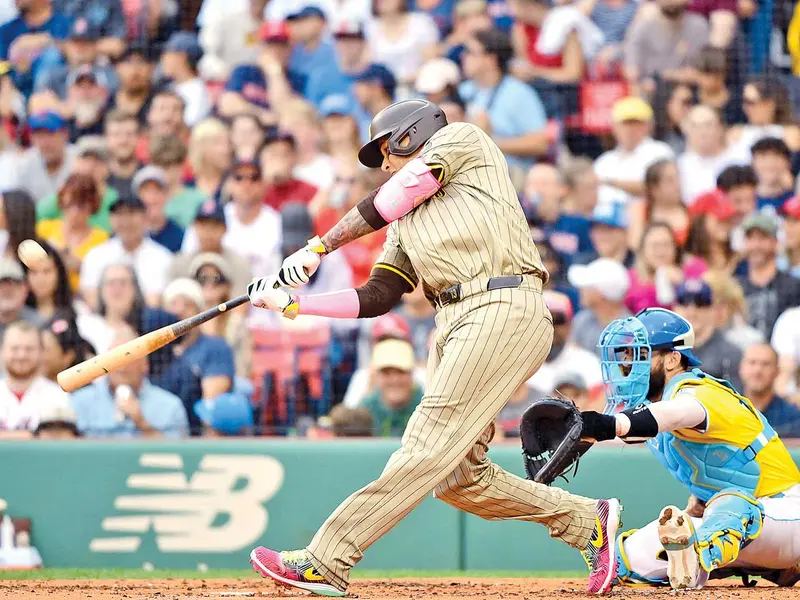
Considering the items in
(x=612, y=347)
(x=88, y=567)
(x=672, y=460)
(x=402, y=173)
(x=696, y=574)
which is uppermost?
(x=402, y=173)

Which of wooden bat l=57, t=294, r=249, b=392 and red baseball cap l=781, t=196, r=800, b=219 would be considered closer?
wooden bat l=57, t=294, r=249, b=392

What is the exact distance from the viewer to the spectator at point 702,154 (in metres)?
9.50

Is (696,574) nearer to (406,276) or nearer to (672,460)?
(672,460)

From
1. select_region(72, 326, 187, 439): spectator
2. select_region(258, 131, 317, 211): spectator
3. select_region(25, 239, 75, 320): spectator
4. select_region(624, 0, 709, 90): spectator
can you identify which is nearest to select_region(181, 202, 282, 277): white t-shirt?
select_region(258, 131, 317, 211): spectator

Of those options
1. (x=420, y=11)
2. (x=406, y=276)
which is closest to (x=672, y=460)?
(x=406, y=276)

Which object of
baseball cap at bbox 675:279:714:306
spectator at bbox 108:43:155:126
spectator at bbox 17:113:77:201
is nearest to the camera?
baseball cap at bbox 675:279:714:306

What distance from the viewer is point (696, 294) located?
8.38 metres

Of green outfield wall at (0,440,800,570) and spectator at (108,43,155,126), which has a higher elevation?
spectator at (108,43,155,126)

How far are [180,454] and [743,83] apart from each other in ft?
17.2

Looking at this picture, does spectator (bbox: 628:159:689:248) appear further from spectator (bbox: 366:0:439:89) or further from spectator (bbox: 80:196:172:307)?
spectator (bbox: 80:196:172:307)

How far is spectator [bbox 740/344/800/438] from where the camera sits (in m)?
7.84

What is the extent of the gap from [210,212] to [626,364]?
4791 millimetres

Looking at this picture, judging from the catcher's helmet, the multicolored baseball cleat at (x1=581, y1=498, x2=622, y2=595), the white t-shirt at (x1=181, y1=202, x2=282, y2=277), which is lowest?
the multicolored baseball cleat at (x1=581, y1=498, x2=622, y2=595)

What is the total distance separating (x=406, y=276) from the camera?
17.2ft
